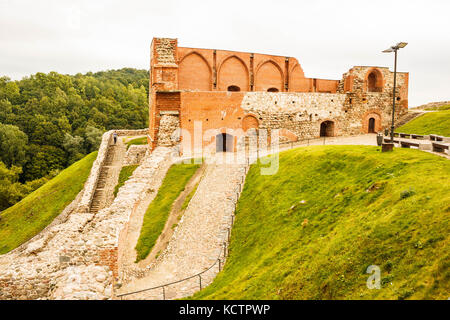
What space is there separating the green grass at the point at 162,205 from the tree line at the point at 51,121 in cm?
3312

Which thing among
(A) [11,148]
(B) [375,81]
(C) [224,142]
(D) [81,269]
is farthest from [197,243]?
(A) [11,148]

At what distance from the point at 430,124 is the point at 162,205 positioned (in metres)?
23.6

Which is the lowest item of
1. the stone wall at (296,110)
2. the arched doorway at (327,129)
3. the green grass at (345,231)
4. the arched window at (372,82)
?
the green grass at (345,231)

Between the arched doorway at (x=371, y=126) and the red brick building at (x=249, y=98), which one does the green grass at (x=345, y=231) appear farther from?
the arched doorway at (x=371, y=126)

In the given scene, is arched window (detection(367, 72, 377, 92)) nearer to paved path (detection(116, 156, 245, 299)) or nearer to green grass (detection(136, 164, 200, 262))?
paved path (detection(116, 156, 245, 299))

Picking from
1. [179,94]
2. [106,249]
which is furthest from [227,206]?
[179,94]

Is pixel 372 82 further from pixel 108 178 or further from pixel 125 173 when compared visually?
pixel 108 178

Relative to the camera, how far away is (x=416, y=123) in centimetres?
2969

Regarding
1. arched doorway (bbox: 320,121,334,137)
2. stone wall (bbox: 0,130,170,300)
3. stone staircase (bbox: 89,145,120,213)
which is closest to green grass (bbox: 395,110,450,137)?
arched doorway (bbox: 320,121,334,137)

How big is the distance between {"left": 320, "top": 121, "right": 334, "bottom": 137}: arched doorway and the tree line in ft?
129

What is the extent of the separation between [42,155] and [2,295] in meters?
53.0

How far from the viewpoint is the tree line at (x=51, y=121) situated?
187ft

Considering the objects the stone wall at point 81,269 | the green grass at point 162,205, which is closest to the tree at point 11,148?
the green grass at point 162,205

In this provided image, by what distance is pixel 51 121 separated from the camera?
6812 cm
